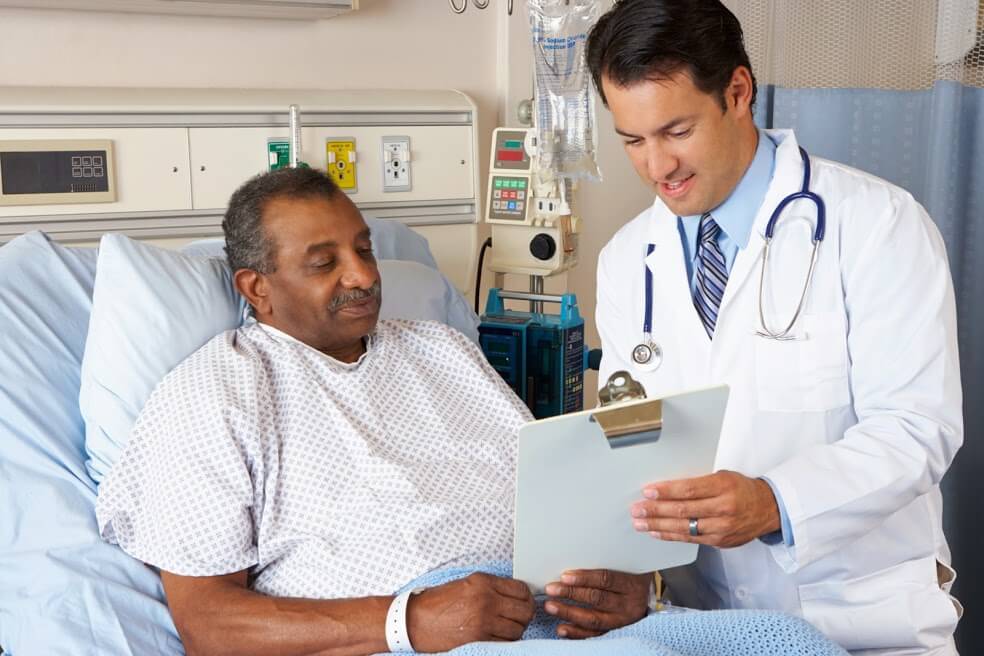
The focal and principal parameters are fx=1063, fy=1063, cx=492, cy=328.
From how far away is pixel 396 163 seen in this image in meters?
2.77

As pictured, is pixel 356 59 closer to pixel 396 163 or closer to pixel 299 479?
pixel 396 163

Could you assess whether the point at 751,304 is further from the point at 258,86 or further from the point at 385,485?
the point at 258,86

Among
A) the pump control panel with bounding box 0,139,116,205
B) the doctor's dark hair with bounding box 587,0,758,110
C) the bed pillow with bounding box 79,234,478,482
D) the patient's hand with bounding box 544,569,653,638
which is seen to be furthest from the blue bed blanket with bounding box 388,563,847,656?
the pump control panel with bounding box 0,139,116,205

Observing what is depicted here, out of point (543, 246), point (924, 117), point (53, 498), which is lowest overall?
point (53, 498)

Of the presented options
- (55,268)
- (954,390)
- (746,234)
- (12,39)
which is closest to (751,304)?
(746,234)

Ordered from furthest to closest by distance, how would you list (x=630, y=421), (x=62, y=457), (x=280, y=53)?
(x=280, y=53)
(x=62, y=457)
(x=630, y=421)

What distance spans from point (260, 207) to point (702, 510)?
999 mm

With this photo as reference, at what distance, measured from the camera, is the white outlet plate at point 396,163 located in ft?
9.03

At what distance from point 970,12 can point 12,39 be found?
2.16 m

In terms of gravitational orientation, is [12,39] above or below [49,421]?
above

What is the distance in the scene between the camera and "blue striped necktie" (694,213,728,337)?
5.46 ft

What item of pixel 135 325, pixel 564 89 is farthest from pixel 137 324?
pixel 564 89

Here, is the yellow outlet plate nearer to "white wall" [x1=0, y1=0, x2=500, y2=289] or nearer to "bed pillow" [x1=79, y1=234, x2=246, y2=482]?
"white wall" [x1=0, y1=0, x2=500, y2=289]

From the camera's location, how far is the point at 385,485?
1765 millimetres
